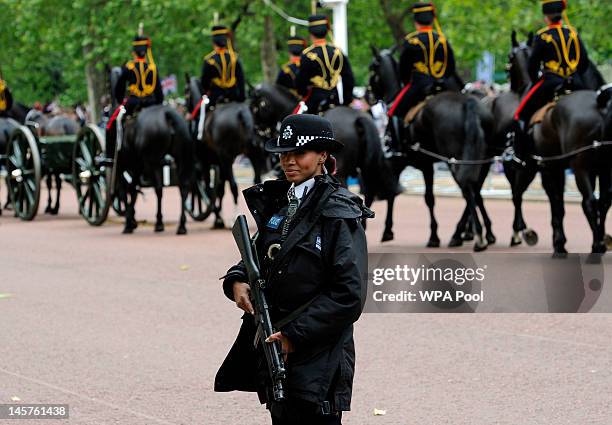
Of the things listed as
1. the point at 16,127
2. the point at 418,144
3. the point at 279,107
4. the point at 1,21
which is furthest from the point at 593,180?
the point at 1,21

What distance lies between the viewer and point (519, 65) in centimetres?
1625

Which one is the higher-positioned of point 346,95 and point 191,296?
point 346,95

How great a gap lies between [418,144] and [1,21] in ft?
127

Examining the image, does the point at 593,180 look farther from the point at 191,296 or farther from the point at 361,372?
the point at 361,372

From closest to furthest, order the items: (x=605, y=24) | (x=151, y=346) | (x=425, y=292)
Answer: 1. (x=151, y=346)
2. (x=425, y=292)
3. (x=605, y=24)

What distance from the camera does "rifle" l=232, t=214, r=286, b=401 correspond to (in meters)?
4.83

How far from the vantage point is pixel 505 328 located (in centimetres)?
1002

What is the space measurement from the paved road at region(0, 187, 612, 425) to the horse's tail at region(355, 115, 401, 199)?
7.35ft

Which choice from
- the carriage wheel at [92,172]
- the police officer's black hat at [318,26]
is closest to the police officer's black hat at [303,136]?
the police officer's black hat at [318,26]

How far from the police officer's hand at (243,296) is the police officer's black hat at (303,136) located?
515 millimetres

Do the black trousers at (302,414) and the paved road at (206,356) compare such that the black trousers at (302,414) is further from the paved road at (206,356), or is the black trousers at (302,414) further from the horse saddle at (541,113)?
the horse saddle at (541,113)

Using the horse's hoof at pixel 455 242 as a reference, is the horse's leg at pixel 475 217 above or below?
above

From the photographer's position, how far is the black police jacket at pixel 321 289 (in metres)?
4.85

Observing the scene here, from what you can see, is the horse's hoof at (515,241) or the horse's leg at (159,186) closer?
the horse's hoof at (515,241)
